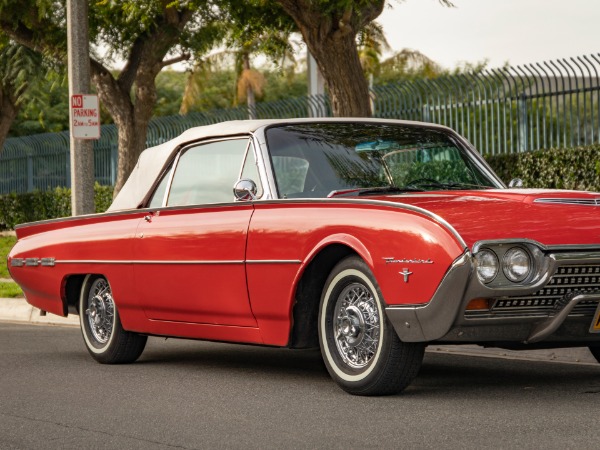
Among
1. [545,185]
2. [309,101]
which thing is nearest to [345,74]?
[545,185]

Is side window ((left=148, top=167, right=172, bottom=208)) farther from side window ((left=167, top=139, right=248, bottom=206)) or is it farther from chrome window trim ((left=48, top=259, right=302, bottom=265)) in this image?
chrome window trim ((left=48, top=259, right=302, bottom=265))

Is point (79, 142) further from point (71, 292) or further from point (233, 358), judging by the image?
point (233, 358)

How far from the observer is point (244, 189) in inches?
309

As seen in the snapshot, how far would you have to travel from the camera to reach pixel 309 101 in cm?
2086

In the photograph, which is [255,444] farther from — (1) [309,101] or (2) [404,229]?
(1) [309,101]

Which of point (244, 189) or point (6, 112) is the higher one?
point (6, 112)

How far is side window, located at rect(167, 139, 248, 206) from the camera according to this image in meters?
8.47

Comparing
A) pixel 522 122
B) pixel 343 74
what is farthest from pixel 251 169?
pixel 522 122

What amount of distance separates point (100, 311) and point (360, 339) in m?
3.19

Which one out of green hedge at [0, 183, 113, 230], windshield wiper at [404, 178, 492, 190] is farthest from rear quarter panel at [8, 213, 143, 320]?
green hedge at [0, 183, 113, 230]

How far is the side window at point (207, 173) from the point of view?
8470 mm

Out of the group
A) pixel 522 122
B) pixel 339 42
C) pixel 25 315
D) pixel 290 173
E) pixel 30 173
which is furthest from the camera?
pixel 30 173

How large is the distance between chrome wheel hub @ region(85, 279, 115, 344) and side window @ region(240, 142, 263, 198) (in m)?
1.87

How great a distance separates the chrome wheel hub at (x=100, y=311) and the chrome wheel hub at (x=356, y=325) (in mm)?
2781
